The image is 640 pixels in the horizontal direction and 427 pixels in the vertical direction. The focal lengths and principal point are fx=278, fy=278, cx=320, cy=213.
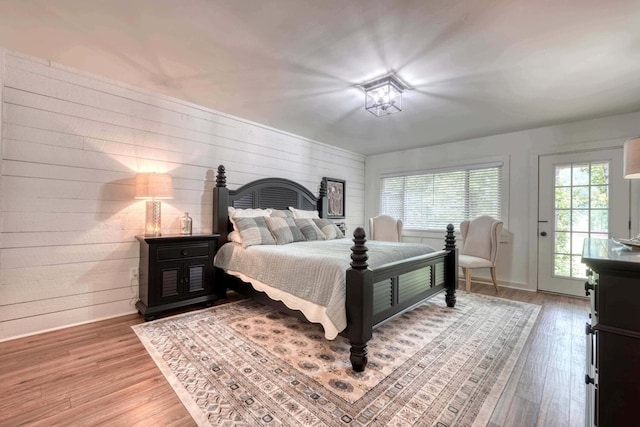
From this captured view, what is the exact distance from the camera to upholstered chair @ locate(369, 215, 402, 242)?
15.8 feet

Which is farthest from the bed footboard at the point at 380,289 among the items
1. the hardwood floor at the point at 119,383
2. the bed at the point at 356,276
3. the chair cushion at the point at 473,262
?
the hardwood floor at the point at 119,383

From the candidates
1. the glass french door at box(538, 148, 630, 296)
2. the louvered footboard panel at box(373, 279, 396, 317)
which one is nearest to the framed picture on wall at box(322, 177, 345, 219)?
the louvered footboard panel at box(373, 279, 396, 317)

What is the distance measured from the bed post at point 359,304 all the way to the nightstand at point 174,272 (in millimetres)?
1919

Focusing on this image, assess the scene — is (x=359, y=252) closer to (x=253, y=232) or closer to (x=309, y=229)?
(x=253, y=232)

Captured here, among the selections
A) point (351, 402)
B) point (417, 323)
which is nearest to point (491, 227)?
point (417, 323)

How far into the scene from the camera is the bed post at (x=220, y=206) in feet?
11.7

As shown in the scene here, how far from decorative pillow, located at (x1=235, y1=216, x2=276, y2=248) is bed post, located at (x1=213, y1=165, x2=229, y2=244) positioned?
307 mm

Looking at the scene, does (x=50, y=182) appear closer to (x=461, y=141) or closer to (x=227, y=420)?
(x=227, y=420)

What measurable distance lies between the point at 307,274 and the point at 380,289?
2.00ft

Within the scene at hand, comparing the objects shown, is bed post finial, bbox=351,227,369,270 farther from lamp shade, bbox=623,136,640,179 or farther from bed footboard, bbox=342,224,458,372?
lamp shade, bbox=623,136,640,179

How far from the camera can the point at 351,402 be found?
5.31 ft

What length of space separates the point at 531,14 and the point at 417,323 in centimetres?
262

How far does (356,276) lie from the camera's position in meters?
1.98

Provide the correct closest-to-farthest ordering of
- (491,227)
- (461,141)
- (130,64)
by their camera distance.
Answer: (130,64)
(491,227)
(461,141)
